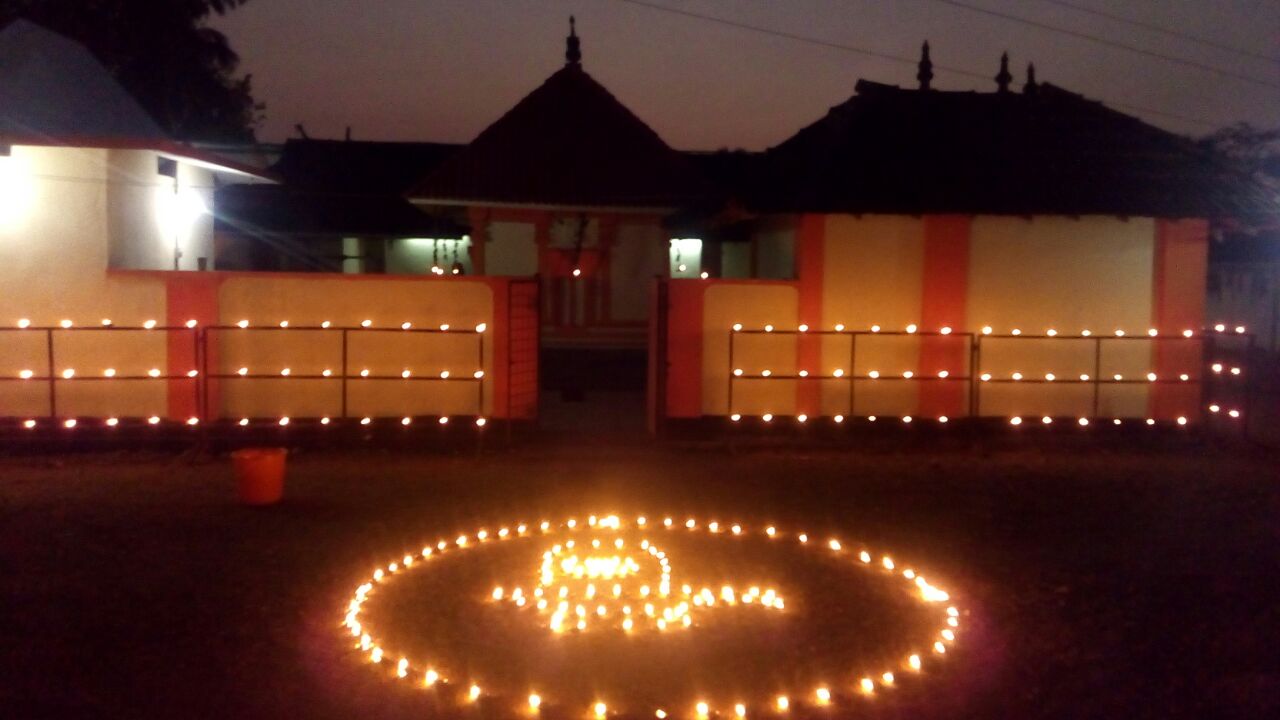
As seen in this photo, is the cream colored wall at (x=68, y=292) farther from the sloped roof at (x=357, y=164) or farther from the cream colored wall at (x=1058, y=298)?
the sloped roof at (x=357, y=164)

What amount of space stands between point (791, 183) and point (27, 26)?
10.2 metres

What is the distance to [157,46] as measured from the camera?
106 feet

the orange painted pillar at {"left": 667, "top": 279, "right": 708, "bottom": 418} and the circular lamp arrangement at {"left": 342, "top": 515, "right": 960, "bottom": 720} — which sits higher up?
the orange painted pillar at {"left": 667, "top": 279, "right": 708, "bottom": 418}

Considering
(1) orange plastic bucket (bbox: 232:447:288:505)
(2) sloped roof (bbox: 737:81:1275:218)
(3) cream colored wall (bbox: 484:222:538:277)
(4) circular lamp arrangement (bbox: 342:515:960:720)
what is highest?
(2) sloped roof (bbox: 737:81:1275:218)

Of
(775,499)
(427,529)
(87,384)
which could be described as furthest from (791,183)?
(87,384)

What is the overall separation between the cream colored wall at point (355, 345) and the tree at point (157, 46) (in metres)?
19.9

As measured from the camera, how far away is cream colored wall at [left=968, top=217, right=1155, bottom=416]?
14141mm

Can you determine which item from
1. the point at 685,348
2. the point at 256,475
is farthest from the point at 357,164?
the point at 256,475

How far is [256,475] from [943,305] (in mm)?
7910

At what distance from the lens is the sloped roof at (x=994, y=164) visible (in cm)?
1393

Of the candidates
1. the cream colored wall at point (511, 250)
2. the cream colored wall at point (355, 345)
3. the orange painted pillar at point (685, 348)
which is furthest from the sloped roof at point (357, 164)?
the orange painted pillar at point (685, 348)

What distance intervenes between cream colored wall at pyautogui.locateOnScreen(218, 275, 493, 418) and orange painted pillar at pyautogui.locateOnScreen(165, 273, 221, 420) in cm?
13

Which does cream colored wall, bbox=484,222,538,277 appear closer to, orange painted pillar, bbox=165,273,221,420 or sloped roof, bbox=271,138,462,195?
sloped roof, bbox=271,138,462,195

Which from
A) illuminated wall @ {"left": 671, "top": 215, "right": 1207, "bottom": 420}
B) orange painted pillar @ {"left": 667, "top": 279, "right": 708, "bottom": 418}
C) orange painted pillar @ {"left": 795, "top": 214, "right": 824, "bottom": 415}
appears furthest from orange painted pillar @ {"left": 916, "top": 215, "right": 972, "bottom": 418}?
orange painted pillar @ {"left": 667, "top": 279, "right": 708, "bottom": 418}
